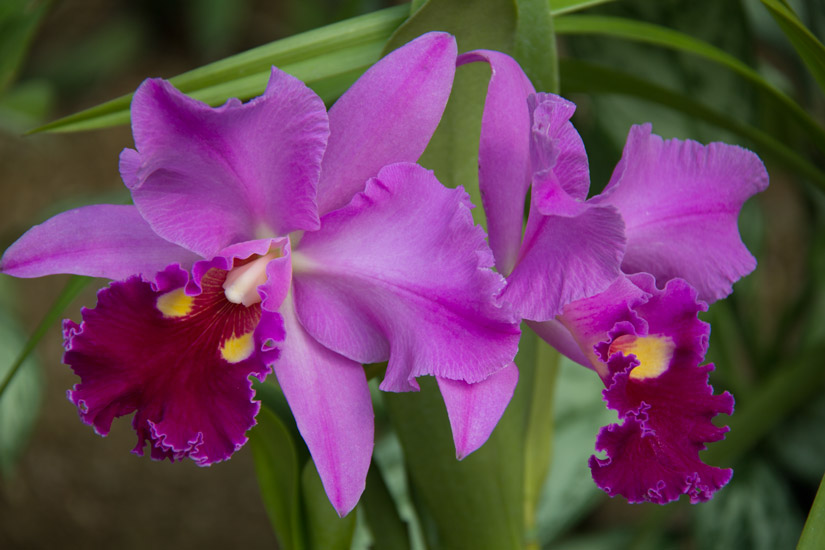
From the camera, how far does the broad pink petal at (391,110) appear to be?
437 millimetres

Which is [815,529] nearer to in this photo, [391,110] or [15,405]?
[391,110]

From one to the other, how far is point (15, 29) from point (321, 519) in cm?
63

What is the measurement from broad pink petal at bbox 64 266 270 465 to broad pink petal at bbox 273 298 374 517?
35 millimetres

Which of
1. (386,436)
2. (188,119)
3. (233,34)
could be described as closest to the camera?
(188,119)

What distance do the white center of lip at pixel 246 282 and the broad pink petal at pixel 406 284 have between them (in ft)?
0.09

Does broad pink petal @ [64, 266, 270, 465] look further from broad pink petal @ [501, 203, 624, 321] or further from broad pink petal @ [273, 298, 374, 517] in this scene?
broad pink petal @ [501, 203, 624, 321]

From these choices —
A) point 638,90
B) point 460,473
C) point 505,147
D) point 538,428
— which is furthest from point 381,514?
point 638,90

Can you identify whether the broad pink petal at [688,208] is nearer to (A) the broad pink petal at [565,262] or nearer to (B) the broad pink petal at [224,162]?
(A) the broad pink petal at [565,262]

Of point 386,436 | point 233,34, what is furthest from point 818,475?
point 233,34

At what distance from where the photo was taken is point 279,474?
522 millimetres

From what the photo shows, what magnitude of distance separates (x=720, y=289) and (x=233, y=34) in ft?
6.50

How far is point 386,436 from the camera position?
88 centimetres

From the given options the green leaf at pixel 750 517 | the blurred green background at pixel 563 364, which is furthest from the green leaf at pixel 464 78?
the green leaf at pixel 750 517

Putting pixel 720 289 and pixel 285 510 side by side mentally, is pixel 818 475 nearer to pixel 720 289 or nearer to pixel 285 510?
pixel 720 289
